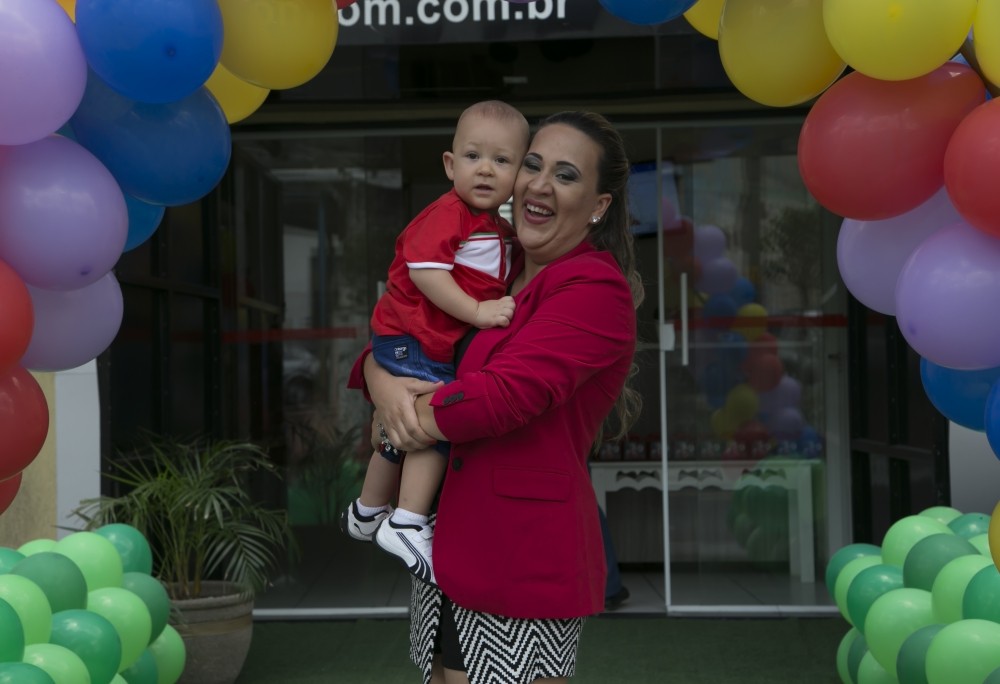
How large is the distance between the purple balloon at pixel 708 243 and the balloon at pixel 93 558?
11.2 feet

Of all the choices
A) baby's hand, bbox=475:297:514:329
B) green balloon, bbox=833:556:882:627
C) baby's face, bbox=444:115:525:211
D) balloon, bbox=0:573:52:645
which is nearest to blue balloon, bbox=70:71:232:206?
baby's face, bbox=444:115:525:211

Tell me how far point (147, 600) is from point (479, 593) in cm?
193

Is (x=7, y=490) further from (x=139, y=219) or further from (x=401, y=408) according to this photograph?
(x=401, y=408)

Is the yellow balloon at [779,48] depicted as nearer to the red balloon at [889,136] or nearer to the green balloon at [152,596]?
the red balloon at [889,136]

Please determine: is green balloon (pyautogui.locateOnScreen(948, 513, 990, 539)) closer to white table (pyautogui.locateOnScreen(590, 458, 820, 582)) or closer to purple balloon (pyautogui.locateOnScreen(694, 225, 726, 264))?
white table (pyautogui.locateOnScreen(590, 458, 820, 582))

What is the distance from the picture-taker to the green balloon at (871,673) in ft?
12.9

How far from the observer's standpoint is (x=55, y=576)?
344cm

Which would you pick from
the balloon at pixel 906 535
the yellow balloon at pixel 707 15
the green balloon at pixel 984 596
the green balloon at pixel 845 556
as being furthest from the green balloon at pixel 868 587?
the yellow balloon at pixel 707 15

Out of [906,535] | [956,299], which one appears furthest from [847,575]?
[956,299]

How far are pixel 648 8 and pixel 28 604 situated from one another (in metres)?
2.06

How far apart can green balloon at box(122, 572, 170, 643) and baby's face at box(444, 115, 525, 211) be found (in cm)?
203

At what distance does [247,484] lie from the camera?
6289 millimetres

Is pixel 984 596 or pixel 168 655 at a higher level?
pixel 984 596

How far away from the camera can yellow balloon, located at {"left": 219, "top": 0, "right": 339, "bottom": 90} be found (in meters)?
2.40
